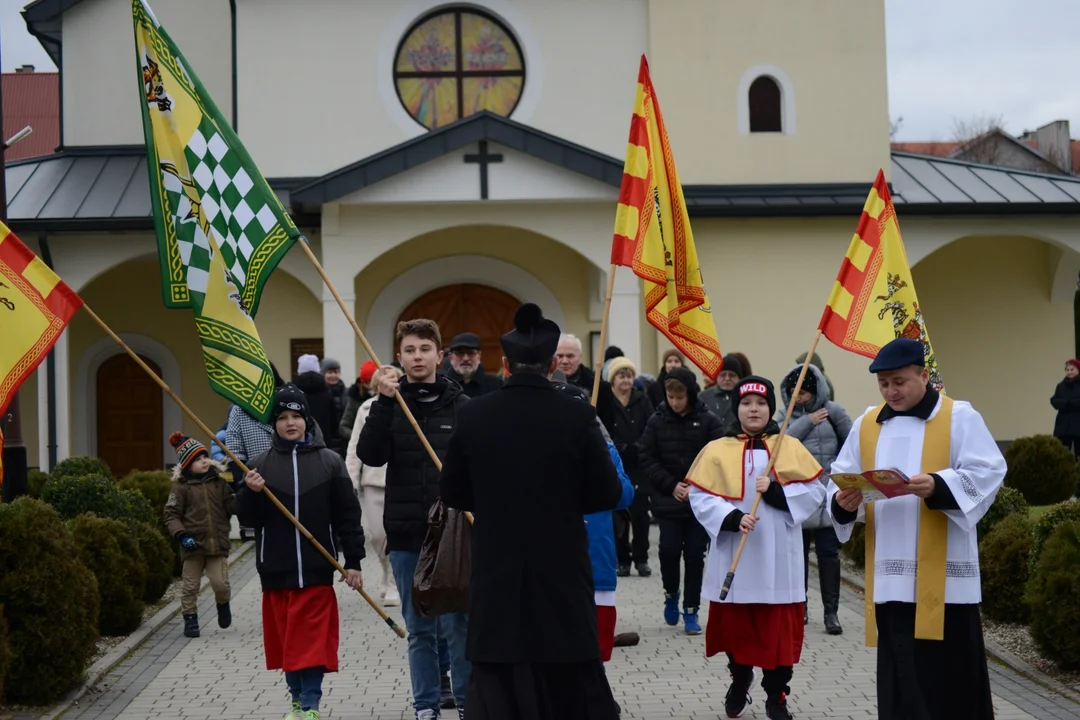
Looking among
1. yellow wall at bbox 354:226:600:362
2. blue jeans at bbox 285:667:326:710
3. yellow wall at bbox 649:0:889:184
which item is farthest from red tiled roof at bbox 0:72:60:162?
blue jeans at bbox 285:667:326:710

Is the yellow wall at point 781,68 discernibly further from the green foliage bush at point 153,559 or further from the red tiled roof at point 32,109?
the red tiled roof at point 32,109

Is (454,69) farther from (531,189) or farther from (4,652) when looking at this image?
(4,652)

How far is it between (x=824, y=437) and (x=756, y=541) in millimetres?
2668

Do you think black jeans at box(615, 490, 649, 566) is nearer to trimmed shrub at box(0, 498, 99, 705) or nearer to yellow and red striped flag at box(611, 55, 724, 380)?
yellow and red striped flag at box(611, 55, 724, 380)

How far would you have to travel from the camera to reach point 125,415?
20.6m

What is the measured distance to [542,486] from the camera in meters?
4.94

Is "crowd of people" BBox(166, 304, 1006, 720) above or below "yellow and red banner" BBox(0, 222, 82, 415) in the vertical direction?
below

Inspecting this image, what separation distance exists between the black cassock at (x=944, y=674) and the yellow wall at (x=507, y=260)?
13.6 meters

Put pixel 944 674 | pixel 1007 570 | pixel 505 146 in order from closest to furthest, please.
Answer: pixel 944 674 < pixel 1007 570 < pixel 505 146

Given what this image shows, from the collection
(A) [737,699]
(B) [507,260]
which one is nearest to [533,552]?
(A) [737,699]

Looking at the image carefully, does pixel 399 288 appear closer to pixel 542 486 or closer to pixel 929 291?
pixel 929 291

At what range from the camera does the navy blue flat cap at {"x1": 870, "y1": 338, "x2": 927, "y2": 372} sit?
5.78m

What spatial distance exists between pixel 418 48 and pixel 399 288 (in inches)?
129

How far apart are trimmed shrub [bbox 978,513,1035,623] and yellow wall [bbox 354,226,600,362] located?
9973mm
